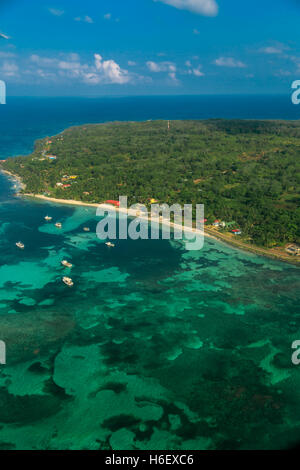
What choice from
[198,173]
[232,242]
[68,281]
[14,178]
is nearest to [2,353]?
[68,281]

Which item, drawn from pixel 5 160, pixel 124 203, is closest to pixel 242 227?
pixel 124 203

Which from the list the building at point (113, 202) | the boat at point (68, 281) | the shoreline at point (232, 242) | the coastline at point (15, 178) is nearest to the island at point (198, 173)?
the shoreline at point (232, 242)

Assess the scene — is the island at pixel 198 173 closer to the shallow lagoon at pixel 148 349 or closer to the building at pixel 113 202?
the building at pixel 113 202

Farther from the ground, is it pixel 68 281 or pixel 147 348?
pixel 68 281

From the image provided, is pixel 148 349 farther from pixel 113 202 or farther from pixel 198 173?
pixel 198 173

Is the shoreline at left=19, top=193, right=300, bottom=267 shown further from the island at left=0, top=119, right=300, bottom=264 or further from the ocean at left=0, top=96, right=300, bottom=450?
the ocean at left=0, top=96, right=300, bottom=450
